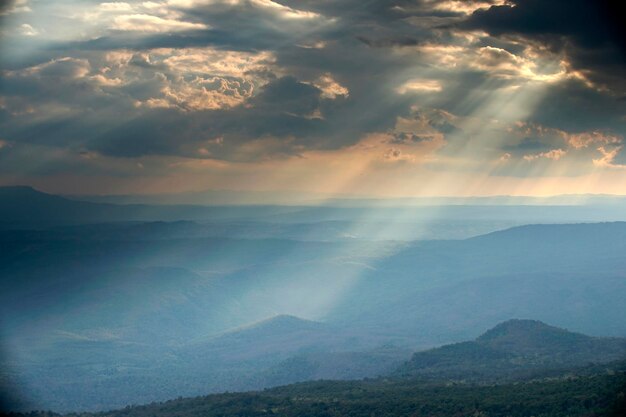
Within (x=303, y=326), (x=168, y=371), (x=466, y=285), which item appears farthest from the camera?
(x=466, y=285)

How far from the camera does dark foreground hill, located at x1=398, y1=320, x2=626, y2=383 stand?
80438 mm

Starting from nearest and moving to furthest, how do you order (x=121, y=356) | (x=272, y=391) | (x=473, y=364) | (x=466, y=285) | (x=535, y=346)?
(x=272, y=391)
(x=473, y=364)
(x=535, y=346)
(x=121, y=356)
(x=466, y=285)

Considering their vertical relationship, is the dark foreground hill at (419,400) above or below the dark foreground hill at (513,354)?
below

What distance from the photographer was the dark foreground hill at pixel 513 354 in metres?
80.4

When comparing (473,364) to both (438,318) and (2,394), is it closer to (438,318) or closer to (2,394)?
(2,394)

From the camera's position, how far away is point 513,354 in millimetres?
94438

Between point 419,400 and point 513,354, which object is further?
point 513,354

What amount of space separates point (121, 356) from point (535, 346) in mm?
76812

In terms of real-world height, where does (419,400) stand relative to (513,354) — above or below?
below

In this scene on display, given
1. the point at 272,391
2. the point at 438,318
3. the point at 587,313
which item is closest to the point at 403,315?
the point at 438,318

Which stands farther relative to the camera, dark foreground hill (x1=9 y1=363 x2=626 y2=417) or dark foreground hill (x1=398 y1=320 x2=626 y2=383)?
dark foreground hill (x1=398 y1=320 x2=626 y2=383)

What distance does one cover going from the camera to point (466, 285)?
7096 inches

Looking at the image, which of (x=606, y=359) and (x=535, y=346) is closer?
(x=606, y=359)

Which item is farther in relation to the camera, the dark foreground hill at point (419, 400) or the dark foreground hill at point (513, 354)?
the dark foreground hill at point (513, 354)
